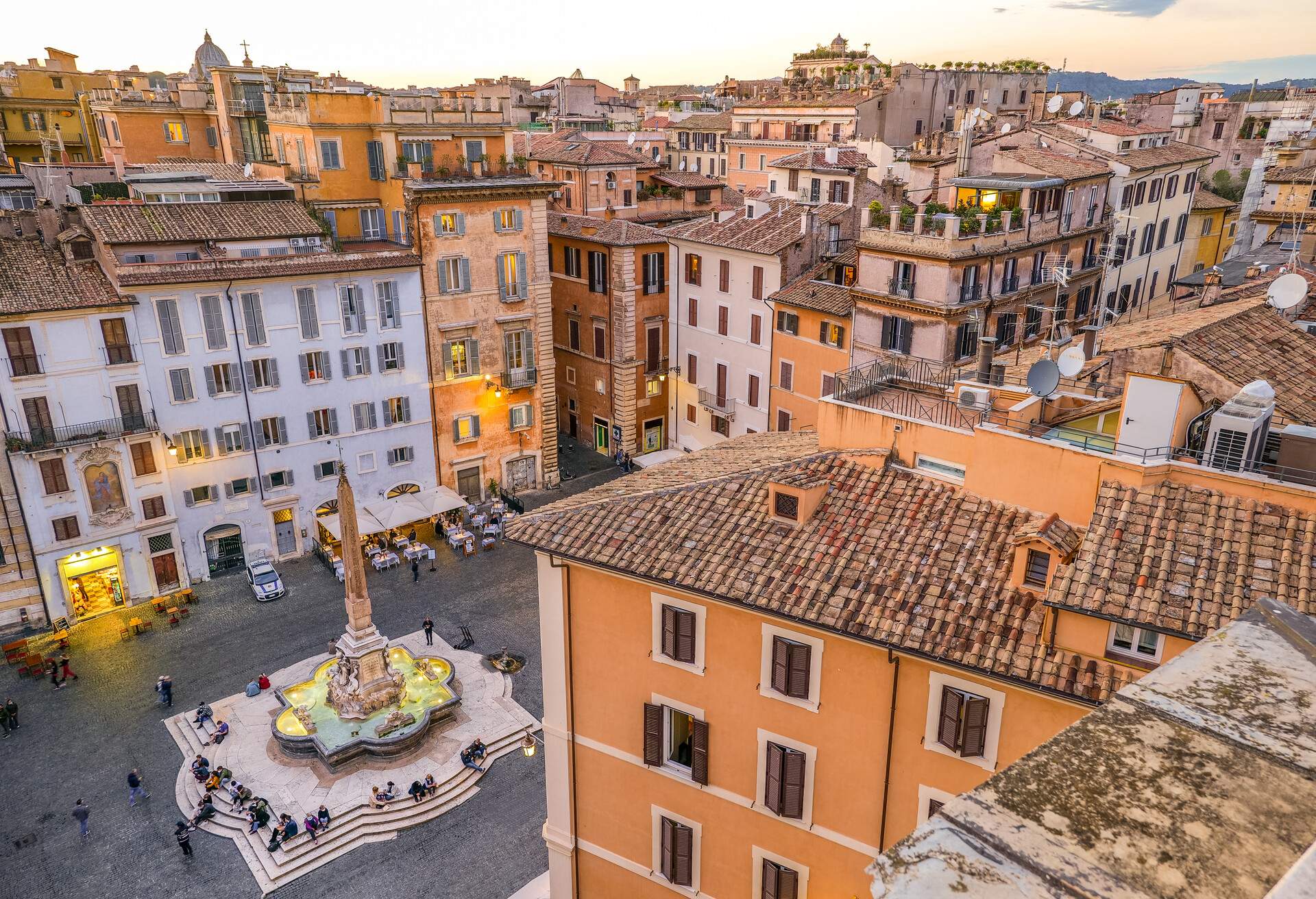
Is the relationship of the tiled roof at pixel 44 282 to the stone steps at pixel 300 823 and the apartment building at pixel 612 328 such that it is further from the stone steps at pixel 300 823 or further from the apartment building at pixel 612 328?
the apartment building at pixel 612 328

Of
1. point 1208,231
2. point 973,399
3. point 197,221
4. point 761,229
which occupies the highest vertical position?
point 197,221

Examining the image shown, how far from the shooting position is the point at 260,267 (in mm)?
37938

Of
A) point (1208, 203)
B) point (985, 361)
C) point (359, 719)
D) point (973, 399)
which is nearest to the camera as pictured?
point (973, 399)

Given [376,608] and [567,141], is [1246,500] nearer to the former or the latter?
[376,608]

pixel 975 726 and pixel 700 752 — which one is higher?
pixel 975 726

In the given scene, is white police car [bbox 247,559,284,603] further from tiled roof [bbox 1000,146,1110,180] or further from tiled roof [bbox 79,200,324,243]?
tiled roof [bbox 1000,146,1110,180]

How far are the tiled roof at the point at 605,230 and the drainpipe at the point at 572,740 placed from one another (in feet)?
106

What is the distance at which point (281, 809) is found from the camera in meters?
27.1

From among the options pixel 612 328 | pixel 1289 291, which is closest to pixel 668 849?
→ pixel 1289 291

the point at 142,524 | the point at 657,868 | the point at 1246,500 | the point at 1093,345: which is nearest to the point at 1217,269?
the point at 1093,345

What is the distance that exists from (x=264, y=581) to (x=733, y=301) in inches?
1062

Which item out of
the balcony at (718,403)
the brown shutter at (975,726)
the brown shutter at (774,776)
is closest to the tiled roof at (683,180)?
the balcony at (718,403)

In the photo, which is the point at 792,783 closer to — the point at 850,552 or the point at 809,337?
the point at 850,552

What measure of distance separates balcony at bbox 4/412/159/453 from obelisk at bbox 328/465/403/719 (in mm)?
12356
